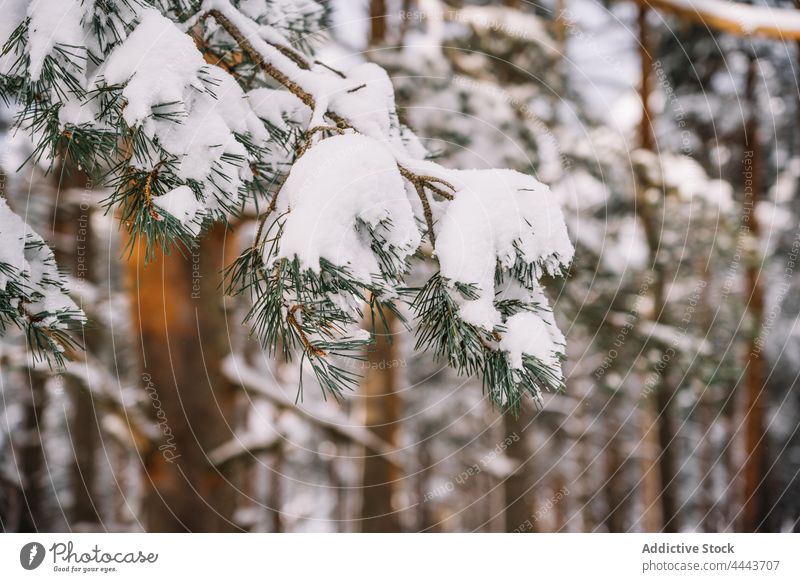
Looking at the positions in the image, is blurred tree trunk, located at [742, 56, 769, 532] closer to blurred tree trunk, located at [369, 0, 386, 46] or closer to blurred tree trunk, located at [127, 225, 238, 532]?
blurred tree trunk, located at [369, 0, 386, 46]

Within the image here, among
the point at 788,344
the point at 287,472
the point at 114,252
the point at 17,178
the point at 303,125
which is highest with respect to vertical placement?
the point at 17,178

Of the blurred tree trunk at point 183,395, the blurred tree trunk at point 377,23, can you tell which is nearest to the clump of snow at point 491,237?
the blurred tree trunk at point 183,395

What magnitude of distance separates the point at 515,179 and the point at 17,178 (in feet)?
14.5

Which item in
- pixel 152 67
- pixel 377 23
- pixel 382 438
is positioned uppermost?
pixel 377 23

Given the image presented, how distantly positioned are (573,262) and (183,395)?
2.43 m

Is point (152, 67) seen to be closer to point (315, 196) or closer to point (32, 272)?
point (315, 196)

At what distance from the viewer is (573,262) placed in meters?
3.12

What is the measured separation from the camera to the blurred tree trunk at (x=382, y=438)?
4.66 m

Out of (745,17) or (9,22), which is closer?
(9,22)

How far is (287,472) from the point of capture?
9117mm

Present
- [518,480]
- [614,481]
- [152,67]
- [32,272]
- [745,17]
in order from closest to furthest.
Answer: [152,67] < [32,272] < [745,17] < [518,480] < [614,481]

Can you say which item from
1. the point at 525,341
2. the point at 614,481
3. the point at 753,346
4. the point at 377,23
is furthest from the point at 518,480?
the point at 525,341
